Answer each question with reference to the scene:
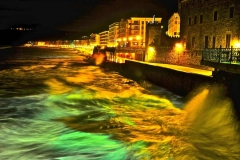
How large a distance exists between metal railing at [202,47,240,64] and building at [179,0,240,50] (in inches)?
474

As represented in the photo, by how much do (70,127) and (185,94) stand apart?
11.1 m

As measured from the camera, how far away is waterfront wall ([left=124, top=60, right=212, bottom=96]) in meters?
20.2

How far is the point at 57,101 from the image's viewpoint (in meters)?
22.5

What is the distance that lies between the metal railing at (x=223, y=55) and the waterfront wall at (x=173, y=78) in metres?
1.41

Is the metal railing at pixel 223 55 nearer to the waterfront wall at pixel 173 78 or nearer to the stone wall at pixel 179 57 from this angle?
the waterfront wall at pixel 173 78

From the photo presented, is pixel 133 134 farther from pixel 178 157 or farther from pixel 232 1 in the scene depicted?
pixel 232 1

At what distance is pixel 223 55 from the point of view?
18234 mm

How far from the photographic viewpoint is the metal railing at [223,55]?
55.6ft

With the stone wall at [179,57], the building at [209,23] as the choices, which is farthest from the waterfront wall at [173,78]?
the building at [209,23]

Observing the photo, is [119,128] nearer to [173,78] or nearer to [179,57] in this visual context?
[173,78]

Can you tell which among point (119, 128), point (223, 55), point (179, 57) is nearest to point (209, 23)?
point (179, 57)

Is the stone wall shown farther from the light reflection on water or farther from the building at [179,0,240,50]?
the light reflection on water

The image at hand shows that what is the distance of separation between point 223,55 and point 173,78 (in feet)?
23.6

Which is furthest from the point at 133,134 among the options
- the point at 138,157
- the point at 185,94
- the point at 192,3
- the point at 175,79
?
the point at 192,3
